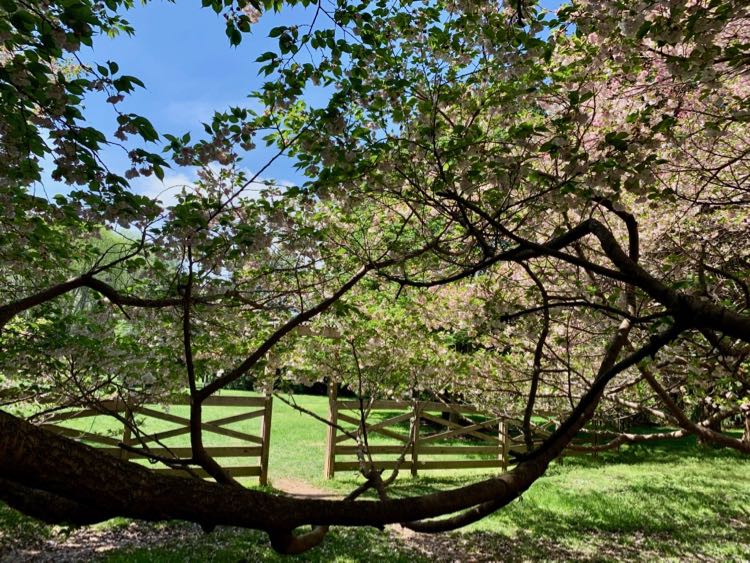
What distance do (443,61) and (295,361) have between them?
217 inches

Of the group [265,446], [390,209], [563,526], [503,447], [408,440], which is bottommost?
[563,526]

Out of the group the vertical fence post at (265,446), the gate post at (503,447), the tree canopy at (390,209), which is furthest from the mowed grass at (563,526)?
the tree canopy at (390,209)

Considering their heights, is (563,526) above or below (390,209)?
below

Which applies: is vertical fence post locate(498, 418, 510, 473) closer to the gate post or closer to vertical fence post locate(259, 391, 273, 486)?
the gate post

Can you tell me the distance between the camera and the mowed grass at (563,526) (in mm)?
5836

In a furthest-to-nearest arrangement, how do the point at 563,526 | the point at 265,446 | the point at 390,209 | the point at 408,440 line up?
the point at 408,440, the point at 265,446, the point at 563,526, the point at 390,209

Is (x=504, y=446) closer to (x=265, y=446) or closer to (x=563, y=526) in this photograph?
(x=563, y=526)

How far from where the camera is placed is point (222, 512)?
1.23 meters

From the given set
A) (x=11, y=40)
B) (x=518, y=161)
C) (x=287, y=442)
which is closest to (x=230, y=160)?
(x=11, y=40)

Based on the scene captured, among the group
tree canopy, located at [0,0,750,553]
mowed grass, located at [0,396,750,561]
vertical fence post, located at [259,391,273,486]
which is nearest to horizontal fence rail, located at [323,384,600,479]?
mowed grass, located at [0,396,750,561]

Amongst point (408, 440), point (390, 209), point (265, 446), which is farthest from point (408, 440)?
point (390, 209)

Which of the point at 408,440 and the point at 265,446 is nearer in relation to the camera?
the point at 265,446

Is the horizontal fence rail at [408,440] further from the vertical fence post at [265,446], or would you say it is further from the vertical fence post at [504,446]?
the vertical fence post at [265,446]

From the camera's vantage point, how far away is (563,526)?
7.27m
